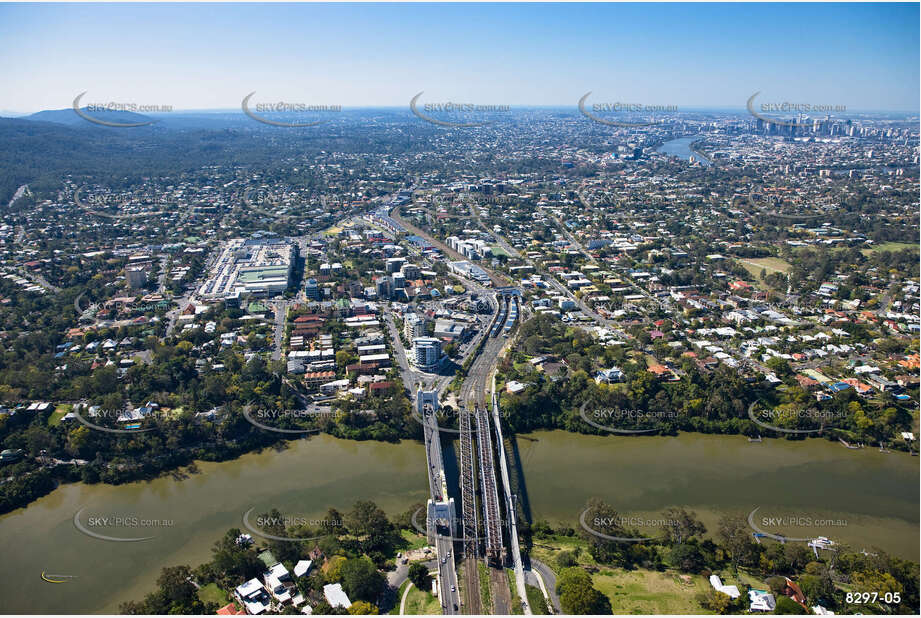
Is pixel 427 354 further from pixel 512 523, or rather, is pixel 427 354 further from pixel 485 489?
pixel 512 523

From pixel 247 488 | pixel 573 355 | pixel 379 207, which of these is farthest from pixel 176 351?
pixel 379 207

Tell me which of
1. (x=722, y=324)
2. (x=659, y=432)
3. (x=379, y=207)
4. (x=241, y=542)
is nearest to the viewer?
(x=241, y=542)

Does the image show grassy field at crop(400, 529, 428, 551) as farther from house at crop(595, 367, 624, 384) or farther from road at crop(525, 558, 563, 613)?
house at crop(595, 367, 624, 384)

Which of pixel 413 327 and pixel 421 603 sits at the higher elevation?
pixel 413 327

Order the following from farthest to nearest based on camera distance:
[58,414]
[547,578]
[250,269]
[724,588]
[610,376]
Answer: [250,269], [610,376], [58,414], [547,578], [724,588]

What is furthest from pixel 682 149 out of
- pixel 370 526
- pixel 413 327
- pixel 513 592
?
pixel 513 592

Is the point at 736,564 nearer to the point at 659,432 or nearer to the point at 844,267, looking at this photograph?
the point at 659,432
